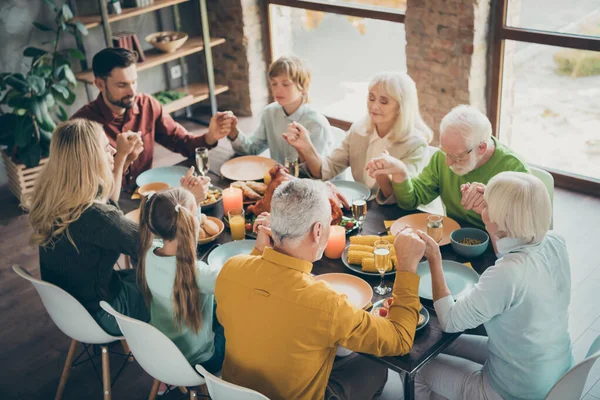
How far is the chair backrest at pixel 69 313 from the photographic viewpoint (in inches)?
100

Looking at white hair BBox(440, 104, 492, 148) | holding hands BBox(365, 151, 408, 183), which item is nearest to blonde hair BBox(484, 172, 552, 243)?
white hair BBox(440, 104, 492, 148)

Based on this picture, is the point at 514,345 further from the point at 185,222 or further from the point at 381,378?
the point at 185,222

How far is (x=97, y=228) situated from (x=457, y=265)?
1.38 m

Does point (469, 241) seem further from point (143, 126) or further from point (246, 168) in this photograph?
point (143, 126)

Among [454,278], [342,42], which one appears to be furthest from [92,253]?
[342,42]

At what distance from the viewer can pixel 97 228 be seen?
2.63 meters

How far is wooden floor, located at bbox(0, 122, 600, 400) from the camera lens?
3193mm

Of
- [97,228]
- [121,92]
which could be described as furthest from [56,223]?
[121,92]

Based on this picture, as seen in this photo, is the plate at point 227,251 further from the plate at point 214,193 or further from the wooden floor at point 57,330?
the wooden floor at point 57,330

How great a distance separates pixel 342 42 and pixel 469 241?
350 centimetres

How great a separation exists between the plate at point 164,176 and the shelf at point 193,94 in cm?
243

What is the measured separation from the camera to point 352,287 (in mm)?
2482

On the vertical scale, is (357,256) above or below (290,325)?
below

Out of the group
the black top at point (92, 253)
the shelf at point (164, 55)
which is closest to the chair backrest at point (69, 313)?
the black top at point (92, 253)
